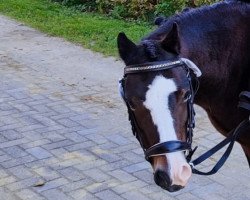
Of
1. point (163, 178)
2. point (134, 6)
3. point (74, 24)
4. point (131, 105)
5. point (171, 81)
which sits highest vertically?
point (171, 81)

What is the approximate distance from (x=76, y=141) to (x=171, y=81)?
3434mm

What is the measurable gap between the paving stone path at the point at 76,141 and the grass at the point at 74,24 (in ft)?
2.17

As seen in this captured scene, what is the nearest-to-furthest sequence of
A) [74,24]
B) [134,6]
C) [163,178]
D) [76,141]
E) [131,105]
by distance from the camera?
1. [163,178]
2. [131,105]
3. [76,141]
4. [74,24]
5. [134,6]

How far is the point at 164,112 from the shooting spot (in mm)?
2648

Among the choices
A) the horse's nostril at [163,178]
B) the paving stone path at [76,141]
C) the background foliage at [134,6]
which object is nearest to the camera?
the horse's nostril at [163,178]

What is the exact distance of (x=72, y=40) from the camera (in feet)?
33.0

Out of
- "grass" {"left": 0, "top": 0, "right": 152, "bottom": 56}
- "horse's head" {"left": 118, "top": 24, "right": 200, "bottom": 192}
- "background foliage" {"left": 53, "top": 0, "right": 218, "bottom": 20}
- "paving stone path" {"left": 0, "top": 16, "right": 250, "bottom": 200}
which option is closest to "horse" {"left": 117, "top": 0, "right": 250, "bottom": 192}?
"horse's head" {"left": 118, "top": 24, "right": 200, "bottom": 192}

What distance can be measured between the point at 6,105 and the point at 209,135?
2621 millimetres

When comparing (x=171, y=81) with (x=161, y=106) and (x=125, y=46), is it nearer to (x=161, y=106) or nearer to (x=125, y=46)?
(x=161, y=106)

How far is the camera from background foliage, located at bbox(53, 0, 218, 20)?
33.4 feet

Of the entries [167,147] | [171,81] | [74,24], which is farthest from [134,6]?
[167,147]

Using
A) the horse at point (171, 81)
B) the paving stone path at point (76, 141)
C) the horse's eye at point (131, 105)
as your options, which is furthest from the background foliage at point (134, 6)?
the horse's eye at point (131, 105)

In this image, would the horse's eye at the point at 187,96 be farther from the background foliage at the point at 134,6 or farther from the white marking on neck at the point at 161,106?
the background foliage at the point at 134,6

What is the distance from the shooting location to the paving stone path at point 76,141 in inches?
195
